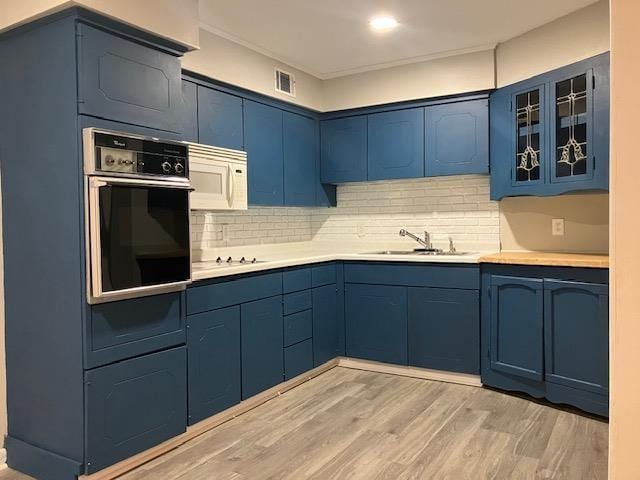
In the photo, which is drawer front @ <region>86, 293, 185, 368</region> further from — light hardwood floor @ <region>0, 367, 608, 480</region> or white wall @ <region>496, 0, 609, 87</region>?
white wall @ <region>496, 0, 609, 87</region>

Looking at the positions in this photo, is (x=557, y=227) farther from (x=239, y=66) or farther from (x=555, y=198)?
(x=239, y=66)

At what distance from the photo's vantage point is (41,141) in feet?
8.01

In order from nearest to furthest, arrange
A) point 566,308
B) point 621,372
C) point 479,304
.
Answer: point 621,372 → point 566,308 → point 479,304

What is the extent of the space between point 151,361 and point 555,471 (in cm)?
202

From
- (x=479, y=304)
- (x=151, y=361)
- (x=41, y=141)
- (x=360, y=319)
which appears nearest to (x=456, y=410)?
(x=479, y=304)

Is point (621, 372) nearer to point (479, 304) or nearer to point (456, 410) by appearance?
point (456, 410)

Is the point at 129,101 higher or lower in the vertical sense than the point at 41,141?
higher

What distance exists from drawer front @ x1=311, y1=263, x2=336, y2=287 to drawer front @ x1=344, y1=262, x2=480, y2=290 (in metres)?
0.11

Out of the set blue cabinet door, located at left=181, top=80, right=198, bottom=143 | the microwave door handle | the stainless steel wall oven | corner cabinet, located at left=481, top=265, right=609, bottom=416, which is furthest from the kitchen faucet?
the stainless steel wall oven

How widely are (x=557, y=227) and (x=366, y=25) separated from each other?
1976 millimetres

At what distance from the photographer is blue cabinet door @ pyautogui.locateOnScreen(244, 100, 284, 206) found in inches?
152

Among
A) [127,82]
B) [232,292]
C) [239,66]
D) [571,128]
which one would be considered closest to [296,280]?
[232,292]

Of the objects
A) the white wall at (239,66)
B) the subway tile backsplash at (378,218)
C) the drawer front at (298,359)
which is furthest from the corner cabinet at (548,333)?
the white wall at (239,66)

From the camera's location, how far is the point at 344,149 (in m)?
4.59
